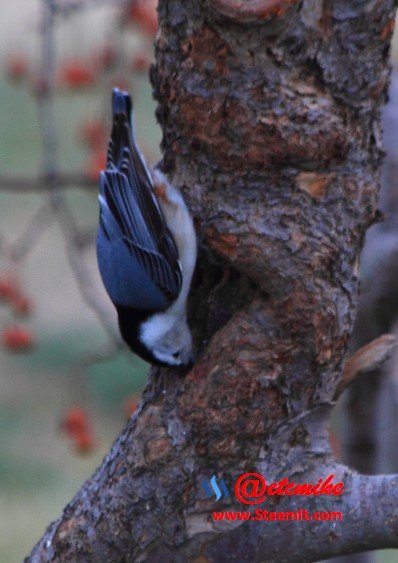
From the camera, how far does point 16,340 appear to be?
A: 3.28m

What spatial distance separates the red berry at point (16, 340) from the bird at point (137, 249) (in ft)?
2.95

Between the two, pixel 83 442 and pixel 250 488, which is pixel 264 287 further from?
pixel 83 442

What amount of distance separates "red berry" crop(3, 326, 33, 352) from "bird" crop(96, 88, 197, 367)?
90cm

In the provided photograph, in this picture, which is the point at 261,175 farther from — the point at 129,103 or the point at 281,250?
the point at 129,103

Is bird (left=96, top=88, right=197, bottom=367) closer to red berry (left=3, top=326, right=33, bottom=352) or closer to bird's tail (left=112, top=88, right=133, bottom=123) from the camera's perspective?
bird's tail (left=112, top=88, right=133, bottom=123)

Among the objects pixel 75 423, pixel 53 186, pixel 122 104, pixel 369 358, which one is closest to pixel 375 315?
pixel 369 358

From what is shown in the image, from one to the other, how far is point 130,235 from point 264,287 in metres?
0.51

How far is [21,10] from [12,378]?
347cm

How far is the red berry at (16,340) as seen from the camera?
10.8 feet

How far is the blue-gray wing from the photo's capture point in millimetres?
2367

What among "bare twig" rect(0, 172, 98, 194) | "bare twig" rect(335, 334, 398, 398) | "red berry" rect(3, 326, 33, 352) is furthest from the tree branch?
"red berry" rect(3, 326, 33, 352)

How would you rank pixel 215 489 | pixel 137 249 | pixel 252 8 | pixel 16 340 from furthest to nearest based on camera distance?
pixel 16 340 < pixel 137 249 < pixel 215 489 < pixel 252 8

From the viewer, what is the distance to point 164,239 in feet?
7.94

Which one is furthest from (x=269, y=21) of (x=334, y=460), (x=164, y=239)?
(x=334, y=460)
